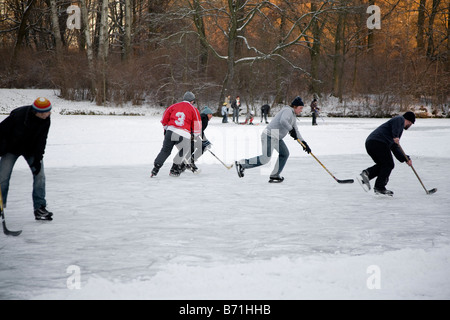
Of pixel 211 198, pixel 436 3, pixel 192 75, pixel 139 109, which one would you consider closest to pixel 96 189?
pixel 211 198

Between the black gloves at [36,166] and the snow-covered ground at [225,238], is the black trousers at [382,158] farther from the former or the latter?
the black gloves at [36,166]

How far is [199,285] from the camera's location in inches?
129

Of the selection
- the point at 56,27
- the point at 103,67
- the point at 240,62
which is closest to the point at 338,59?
the point at 240,62

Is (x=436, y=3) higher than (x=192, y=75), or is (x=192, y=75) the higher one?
(x=436, y=3)

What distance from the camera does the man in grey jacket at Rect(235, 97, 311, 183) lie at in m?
7.16

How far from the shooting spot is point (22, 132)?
15.0 ft

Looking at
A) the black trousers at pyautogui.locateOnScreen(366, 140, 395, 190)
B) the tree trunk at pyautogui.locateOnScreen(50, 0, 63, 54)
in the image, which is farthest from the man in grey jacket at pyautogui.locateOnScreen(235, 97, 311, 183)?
the tree trunk at pyautogui.locateOnScreen(50, 0, 63, 54)

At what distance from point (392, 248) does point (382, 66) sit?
31756mm

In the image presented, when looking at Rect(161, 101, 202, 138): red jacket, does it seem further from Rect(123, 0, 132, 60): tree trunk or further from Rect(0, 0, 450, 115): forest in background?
Rect(123, 0, 132, 60): tree trunk

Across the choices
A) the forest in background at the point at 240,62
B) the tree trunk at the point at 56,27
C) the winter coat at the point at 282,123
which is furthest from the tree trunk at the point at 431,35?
the winter coat at the point at 282,123

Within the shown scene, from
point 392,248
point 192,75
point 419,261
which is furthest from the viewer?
point 192,75

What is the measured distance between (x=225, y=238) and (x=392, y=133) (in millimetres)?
3033

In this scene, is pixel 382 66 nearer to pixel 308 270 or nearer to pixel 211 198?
pixel 211 198
